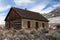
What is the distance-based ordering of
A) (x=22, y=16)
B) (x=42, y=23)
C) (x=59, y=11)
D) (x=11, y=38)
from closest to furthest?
(x=11, y=38) → (x=22, y=16) → (x=42, y=23) → (x=59, y=11)

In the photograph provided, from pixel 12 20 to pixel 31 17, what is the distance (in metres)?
2.27

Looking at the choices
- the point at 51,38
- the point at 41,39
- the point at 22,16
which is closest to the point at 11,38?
the point at 41,39

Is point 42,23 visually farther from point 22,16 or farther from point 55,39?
point 55,39

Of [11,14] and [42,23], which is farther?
[42,23]

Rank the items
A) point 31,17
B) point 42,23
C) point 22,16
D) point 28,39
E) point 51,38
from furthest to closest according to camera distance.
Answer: point 42,23
point 31,17
point 22,16
point 51,38
point 28,39

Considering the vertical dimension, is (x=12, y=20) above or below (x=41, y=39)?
above

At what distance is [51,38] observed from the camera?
45.4 feet

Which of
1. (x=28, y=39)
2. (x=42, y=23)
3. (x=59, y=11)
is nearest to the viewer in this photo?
(x=28, y=39)

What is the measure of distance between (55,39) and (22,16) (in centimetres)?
581

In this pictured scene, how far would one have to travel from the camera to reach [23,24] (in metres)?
18.8

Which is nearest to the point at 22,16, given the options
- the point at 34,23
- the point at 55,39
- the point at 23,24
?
the point at 23,24

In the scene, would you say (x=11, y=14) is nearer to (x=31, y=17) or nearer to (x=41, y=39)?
(x=31, y=17)

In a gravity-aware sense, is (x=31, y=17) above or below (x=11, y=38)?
above

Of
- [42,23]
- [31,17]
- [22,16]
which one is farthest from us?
[42,23]
